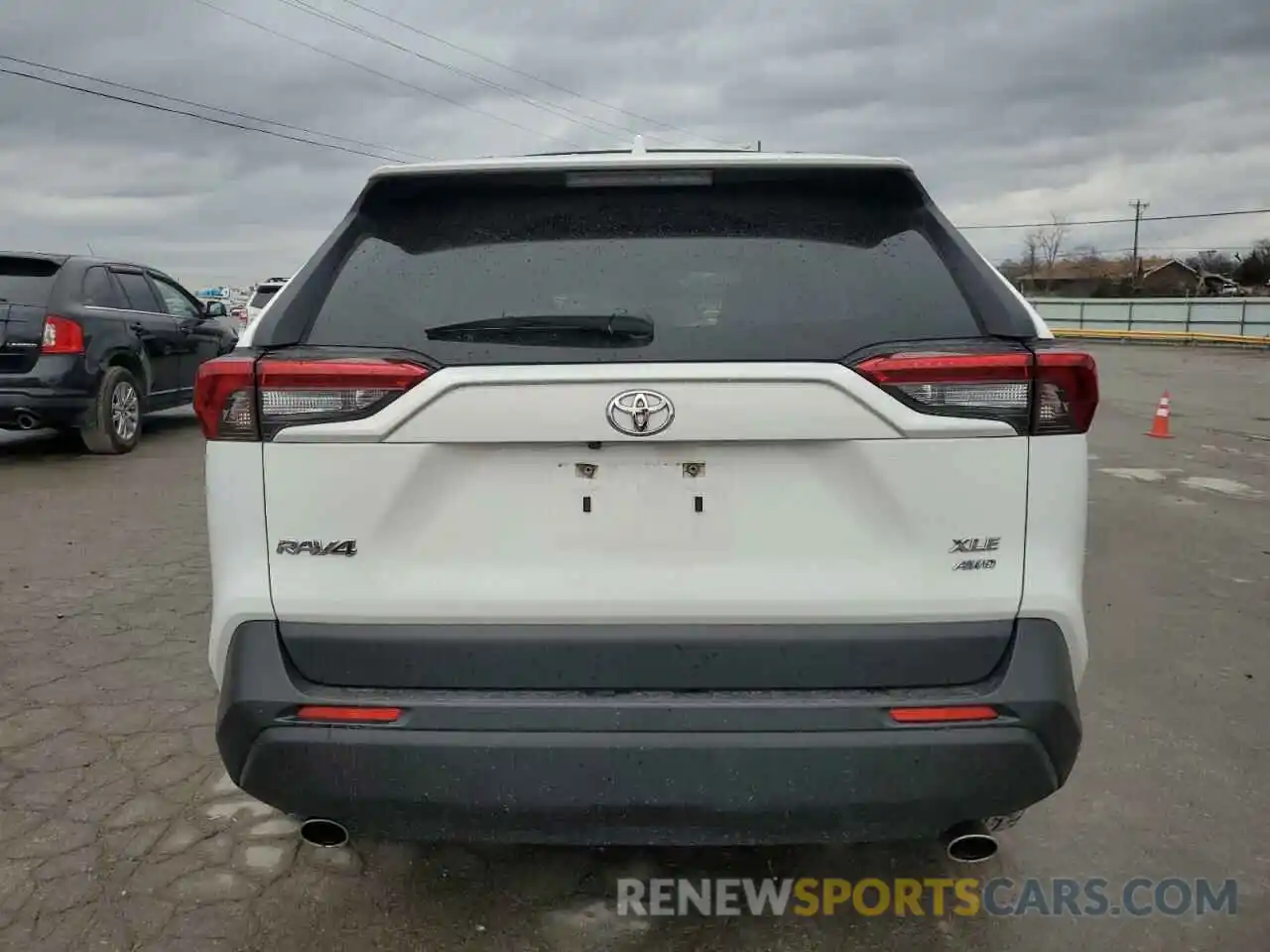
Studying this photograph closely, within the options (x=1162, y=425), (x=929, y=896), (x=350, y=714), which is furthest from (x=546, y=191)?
(x=1162, y=425)

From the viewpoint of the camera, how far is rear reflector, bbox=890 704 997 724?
2.05 meters

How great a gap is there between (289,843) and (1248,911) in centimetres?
267

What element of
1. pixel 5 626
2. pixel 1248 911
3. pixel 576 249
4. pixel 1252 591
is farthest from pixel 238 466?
pixel 1252 591

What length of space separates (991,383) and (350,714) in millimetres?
1487

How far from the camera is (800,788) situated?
204cm

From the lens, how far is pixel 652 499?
2.10 meters

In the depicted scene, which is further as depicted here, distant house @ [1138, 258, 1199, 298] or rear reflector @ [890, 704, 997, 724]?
distant house @ [1138, 258, 1199, 298]

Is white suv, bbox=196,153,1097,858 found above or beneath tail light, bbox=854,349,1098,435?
beneath

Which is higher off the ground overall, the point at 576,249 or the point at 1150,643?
the point at 576,249

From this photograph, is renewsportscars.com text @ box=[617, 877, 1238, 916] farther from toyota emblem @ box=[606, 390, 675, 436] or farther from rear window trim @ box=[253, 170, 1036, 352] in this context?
rear window trim @ box=[253, 170, 1036, 352]

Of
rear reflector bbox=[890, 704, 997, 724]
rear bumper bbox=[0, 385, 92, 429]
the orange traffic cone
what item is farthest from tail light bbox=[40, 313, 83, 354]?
the orange traffic cone

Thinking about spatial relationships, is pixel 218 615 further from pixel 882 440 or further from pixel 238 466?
pixel 882 440

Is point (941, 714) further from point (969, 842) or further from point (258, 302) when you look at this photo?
point (258, 302)

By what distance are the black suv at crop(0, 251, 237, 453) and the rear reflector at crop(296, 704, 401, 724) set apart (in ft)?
21.8
